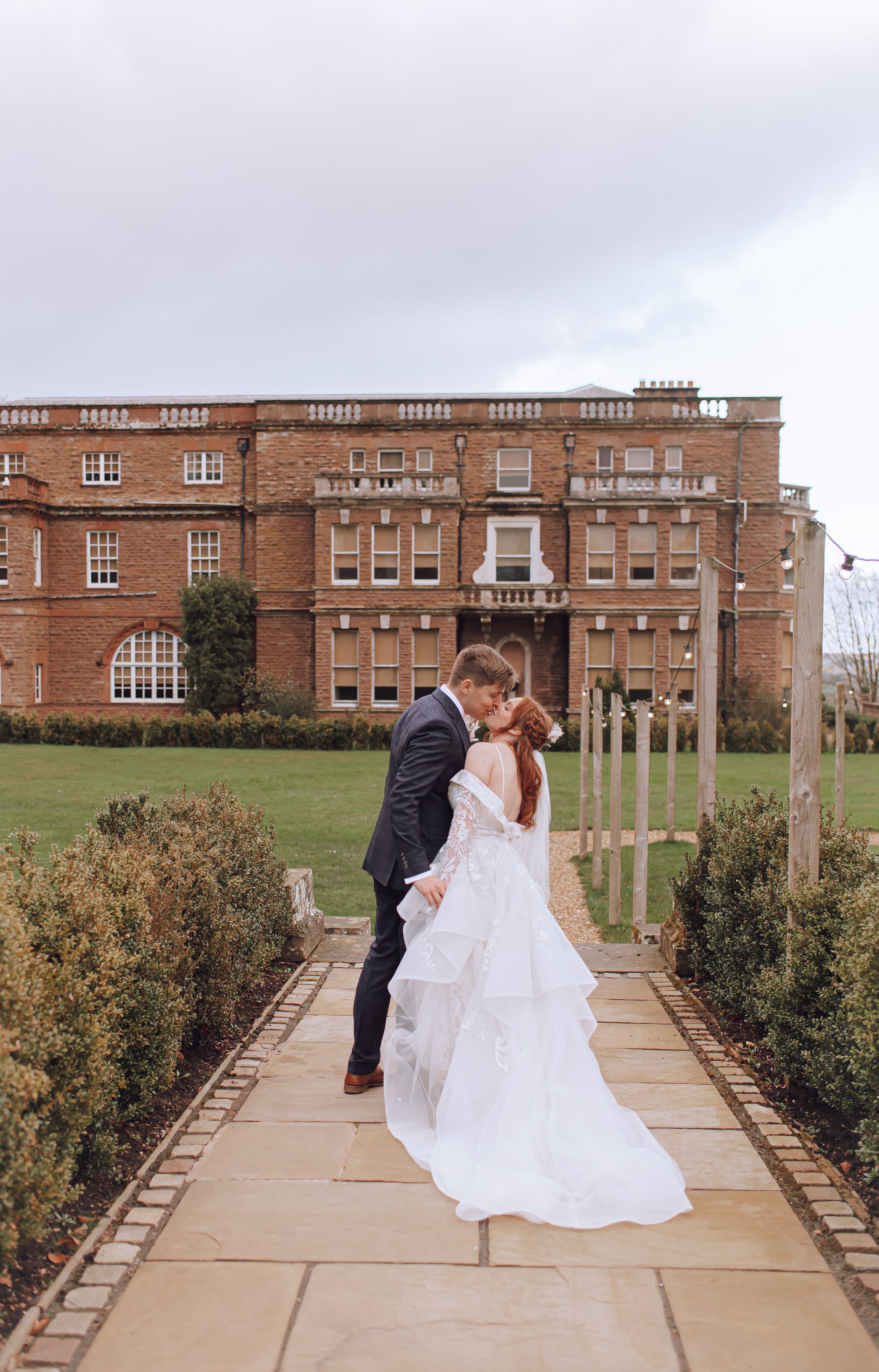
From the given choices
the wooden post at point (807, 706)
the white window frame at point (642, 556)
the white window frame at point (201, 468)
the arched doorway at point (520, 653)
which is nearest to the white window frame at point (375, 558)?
the arched doorway at point (520, 653)

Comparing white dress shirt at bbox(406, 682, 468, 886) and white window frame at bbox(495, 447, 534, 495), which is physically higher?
white window frame at bbox(495, 447, 534, 495)

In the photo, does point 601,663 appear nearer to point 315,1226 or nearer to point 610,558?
point 610,558

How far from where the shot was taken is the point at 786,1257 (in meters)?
3.04

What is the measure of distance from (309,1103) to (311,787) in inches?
497

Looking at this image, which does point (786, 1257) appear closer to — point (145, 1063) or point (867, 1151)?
point (867, 1151)

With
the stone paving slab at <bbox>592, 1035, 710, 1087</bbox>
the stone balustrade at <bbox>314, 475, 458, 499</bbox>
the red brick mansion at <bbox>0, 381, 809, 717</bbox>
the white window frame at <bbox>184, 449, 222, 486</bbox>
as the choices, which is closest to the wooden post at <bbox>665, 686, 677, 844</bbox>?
the stone paving slab at <bbox>592, 1035, 710, 1087</bbox>

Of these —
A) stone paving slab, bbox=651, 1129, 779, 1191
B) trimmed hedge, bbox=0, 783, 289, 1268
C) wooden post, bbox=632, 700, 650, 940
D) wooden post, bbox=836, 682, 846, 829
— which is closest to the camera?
trimmed hedge, bbox=0, 783, 289, 1268

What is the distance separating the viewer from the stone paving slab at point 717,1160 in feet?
11.6

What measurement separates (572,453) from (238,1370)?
29393mm

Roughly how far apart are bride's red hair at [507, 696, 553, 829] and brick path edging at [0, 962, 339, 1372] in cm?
197

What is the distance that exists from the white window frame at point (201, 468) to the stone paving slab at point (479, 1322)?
30.2m

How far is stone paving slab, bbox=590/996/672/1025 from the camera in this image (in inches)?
214

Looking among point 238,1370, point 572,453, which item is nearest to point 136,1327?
point 238,1370

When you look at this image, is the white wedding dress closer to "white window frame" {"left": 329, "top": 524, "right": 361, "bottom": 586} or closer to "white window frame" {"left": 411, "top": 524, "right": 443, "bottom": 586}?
"white window frame" {"left": 411, "top": 524, "right": 443, "bottom": 586}
